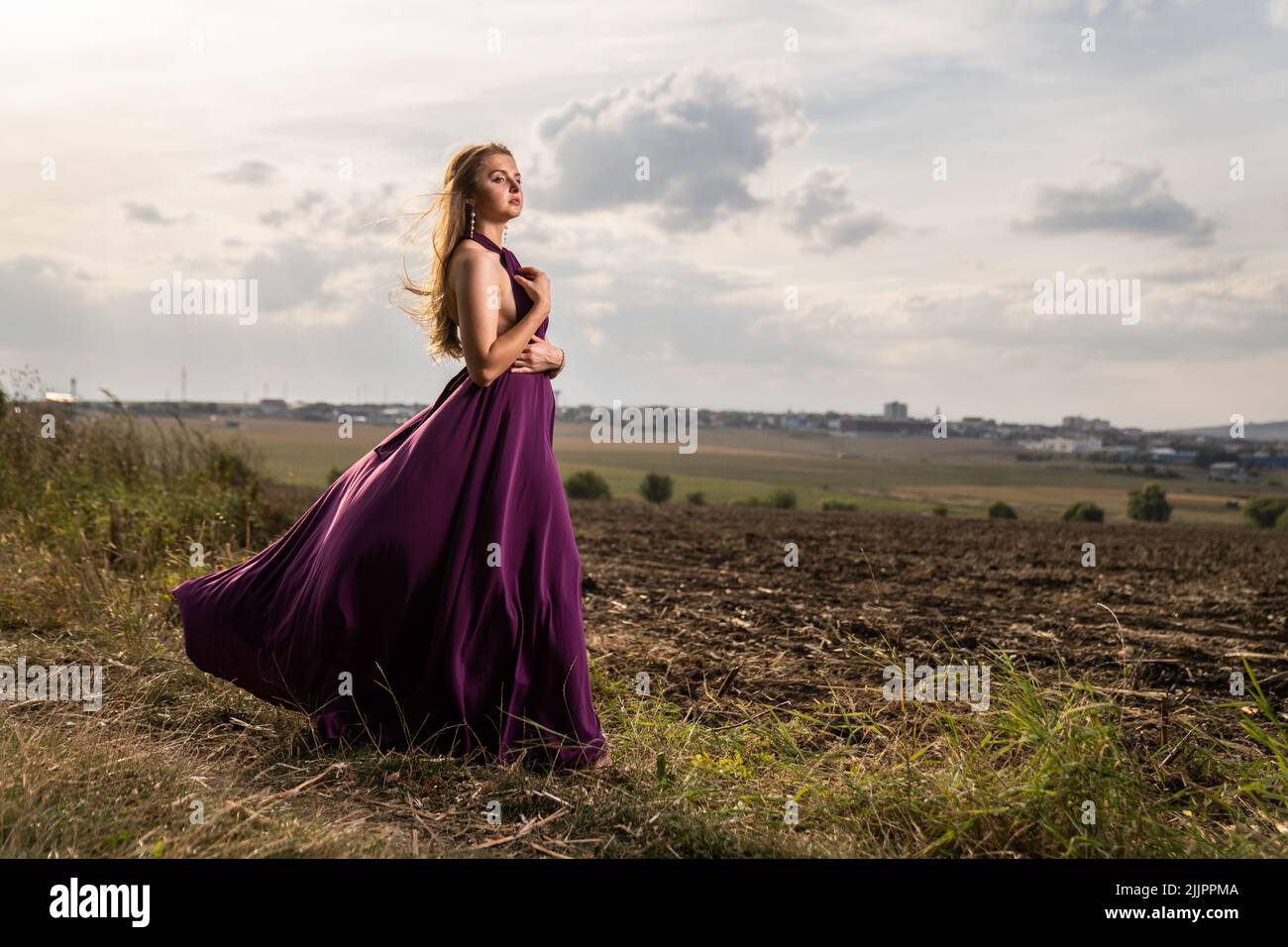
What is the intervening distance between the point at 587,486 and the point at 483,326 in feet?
66.5

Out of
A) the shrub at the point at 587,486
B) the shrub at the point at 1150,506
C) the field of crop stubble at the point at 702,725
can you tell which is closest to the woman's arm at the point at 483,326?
the field of crop stubble at the point at 702,725

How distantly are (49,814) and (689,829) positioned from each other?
1851 millimetres

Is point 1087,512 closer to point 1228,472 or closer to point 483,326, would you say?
point 483,326

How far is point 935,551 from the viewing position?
12.7 m

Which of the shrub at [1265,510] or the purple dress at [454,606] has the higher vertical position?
the purple dress at [454,606]

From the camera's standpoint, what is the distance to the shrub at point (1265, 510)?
26.2 meters

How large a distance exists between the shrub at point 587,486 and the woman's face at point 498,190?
19.7 m
